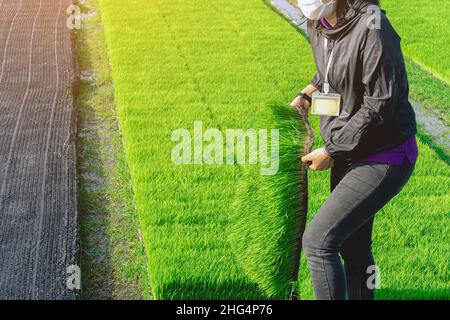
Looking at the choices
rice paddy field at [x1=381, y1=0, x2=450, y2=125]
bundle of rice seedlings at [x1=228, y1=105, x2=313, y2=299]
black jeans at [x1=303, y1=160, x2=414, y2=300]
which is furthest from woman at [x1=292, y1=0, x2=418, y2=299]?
rice paddy field at [x1=381, y1=0, x2=450, y2=125]

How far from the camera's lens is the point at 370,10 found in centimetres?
226

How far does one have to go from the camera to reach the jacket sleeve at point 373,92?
2186mm

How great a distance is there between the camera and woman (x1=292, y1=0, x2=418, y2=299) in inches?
87.4

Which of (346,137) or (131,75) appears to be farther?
(131,75)

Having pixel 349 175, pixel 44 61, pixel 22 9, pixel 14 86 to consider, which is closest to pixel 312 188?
pixel 349 175

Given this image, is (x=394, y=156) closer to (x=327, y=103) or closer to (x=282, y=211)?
(x=327, y=103)

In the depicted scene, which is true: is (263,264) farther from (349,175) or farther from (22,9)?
(22,9)

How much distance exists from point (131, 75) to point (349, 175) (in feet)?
12.3

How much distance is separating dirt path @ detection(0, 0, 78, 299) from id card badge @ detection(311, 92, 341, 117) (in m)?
1.42

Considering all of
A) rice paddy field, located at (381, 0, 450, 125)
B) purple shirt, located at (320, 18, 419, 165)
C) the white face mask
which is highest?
the white face mask

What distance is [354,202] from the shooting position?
2.29m

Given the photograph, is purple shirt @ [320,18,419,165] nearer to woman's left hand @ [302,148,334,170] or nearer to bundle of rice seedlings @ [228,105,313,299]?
woman's left hand @ [302,148,334,170]

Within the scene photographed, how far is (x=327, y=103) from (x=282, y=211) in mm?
523

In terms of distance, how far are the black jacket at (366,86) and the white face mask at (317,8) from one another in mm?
58
